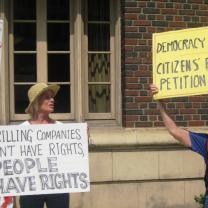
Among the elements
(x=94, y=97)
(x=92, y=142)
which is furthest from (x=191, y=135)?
(x=94, y=97)

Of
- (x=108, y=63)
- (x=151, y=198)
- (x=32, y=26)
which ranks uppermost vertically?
(x=32, y=26)

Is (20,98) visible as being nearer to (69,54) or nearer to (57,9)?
(69,54)

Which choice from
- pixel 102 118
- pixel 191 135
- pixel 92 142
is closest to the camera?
pixel 191 135

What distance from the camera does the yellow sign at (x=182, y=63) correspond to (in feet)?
13.6

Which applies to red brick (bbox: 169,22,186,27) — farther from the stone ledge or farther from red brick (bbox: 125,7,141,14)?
the stone ledge

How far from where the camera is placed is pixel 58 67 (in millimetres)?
6582

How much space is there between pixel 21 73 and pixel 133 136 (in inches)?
59.5

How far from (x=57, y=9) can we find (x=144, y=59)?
1.20 metres

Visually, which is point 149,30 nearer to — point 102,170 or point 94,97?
point 94,97

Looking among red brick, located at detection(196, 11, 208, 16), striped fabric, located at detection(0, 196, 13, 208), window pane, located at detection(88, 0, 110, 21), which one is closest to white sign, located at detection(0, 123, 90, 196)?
striped fabric, located at detection(0, 196, 13, 208)

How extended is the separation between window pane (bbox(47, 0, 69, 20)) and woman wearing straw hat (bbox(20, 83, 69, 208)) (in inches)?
87.7

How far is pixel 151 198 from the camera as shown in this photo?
6.50 m

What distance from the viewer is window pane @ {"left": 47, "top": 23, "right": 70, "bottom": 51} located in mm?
6566

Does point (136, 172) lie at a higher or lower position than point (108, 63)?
lower
